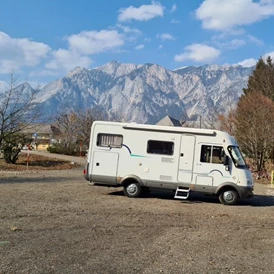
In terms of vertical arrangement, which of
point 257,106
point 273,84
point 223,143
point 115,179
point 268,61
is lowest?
point 115,179

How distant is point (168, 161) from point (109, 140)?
2271mm

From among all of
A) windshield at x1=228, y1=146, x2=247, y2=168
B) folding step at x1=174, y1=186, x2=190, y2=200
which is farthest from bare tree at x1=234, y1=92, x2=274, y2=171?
folding step at x1=174, y1=186, x2=190, y2=200

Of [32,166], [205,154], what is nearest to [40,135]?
[32,166]

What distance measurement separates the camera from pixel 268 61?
44.7 metres

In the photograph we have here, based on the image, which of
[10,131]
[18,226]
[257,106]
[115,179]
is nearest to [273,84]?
[257,106]

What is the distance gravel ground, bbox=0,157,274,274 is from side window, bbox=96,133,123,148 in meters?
1.83

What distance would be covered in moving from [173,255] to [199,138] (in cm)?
729

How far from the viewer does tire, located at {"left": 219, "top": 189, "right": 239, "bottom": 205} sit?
13.2 meters

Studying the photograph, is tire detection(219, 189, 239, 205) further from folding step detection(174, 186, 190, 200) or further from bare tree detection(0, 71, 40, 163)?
bare tree detection(0, 71, 40, 163)

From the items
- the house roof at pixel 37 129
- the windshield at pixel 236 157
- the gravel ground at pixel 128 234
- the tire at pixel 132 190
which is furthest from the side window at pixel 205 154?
the house roof at pixel 37 129

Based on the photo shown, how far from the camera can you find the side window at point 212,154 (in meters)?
13.3

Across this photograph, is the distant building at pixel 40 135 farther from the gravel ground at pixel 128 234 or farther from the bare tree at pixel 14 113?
the gravel ground at pixel 128 234

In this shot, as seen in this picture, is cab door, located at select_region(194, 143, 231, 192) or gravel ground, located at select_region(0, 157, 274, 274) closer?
gravel ground, located at select_region(0, 157, 274, 274)

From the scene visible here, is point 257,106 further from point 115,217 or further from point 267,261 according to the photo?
point 267,261
